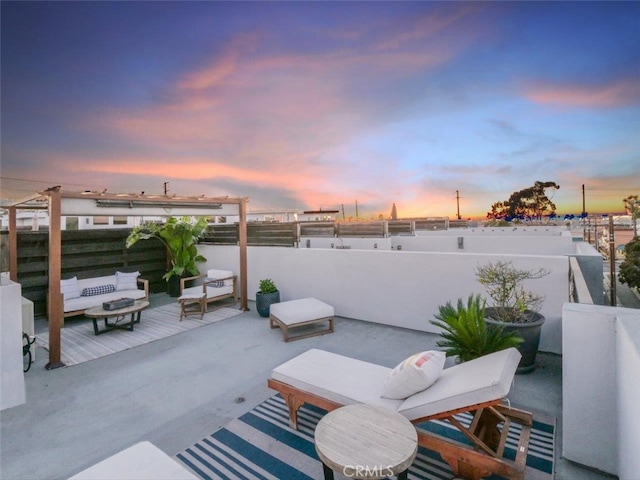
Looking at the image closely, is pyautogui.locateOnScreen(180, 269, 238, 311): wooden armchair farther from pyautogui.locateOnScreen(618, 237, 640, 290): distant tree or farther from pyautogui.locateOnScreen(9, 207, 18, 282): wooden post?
pyautogui.locateOnScreen(618, 237, 640, 290): distant tree

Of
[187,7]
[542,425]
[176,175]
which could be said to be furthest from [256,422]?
[176,175]

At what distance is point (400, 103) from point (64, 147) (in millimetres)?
9720

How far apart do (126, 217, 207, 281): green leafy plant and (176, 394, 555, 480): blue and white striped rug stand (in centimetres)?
646

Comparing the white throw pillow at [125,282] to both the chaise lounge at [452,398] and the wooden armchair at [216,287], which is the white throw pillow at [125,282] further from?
the chaise lounge at [452,398]

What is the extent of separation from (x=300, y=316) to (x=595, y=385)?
3777 millimetres

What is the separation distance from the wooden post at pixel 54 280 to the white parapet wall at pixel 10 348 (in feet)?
3.32

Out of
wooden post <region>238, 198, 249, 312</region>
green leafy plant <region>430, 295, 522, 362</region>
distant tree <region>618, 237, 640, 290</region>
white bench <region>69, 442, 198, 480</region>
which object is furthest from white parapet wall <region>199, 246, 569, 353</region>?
distant tree <region>618, 237, 640, 290</region>

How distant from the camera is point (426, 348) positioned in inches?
179

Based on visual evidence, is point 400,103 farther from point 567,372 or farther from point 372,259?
point 567,372

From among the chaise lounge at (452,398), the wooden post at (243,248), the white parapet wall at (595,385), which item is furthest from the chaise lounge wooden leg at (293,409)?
the wooden post at (243,248)

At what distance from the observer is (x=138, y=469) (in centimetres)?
167

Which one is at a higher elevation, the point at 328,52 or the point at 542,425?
the point at 328,52

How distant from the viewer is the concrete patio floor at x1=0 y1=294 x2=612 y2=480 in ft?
8.62

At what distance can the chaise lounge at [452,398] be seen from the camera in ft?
6.37
